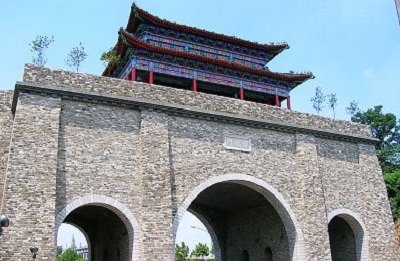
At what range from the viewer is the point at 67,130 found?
39.2ft

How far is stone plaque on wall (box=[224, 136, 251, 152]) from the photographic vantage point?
1392cm

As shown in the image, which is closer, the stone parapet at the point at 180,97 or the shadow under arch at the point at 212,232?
the stone parapet at the point at 180,97

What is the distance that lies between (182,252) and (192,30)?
80.2 feet

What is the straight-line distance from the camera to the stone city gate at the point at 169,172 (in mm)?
11258

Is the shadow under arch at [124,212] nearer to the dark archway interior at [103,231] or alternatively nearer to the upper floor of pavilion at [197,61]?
the dark archway interior at [103,231]

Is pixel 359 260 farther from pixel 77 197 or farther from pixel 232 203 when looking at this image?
pixel 77 197

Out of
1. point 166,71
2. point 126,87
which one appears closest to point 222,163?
point 126,87

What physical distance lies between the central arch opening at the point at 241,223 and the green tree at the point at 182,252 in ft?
70.9

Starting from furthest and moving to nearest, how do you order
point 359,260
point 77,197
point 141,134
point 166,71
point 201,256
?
point 201,256 → point 166,71 → point 359,260 → point 141,134 → point 77,197

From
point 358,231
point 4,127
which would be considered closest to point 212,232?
point 358,231

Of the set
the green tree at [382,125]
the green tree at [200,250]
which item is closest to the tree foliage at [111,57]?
the green tree at [382,125]

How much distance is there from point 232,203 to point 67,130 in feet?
24.8

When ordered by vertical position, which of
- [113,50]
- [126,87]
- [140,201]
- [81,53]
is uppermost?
[113,50]

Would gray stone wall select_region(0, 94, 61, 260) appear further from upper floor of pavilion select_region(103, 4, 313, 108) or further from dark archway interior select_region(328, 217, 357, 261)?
dark archway interior select_region(328, 217, 357, 261)
